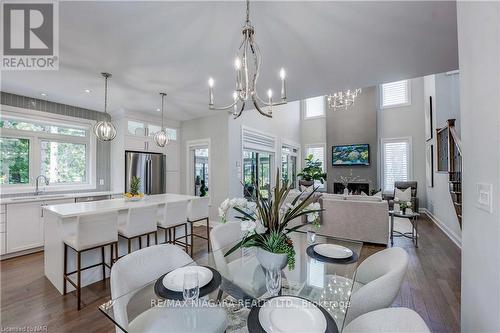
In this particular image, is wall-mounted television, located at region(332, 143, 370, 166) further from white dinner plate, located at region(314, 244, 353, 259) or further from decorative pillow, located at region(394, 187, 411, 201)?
white dinner plate, located at region(314, 244, 353, 259)

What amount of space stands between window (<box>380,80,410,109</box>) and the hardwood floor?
18.8 feet

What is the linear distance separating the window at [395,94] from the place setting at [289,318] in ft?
27.2

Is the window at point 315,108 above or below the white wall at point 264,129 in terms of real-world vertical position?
above

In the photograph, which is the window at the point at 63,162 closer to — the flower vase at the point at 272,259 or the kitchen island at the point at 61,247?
the kitchen island at the point at 61,247

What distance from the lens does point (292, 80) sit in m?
3.38

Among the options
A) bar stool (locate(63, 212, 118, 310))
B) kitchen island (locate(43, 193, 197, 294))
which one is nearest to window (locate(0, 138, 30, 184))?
kitchen island (locate(43, 193, 197, 294))

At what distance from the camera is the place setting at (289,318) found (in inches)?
38.7

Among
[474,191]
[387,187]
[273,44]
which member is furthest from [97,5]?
[387,187]

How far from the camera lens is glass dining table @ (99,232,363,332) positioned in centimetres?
124

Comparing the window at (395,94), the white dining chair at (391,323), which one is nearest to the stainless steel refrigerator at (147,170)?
the white dining chair at (391,323)

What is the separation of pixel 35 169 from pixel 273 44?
484cm

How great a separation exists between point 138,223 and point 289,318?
7.77ft

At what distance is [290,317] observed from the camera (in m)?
1.05

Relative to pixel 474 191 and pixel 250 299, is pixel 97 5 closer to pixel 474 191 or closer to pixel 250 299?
pixel 250 299
